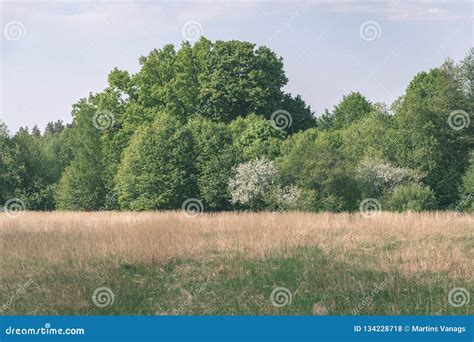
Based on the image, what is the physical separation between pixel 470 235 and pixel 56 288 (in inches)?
538

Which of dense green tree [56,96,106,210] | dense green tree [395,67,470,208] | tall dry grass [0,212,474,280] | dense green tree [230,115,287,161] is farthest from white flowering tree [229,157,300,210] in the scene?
dense green tree [56,96,106,210]

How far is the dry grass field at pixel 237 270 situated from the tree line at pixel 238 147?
55.1ft

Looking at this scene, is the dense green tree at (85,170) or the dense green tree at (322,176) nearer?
the dense green tree at (322,176)

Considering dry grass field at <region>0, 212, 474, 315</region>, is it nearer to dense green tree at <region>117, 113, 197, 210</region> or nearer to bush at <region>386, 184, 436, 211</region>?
bush at <region>386, 184, 436, 211</region>

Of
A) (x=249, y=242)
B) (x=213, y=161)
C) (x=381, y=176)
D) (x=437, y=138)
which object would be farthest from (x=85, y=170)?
(x=249, y=242)

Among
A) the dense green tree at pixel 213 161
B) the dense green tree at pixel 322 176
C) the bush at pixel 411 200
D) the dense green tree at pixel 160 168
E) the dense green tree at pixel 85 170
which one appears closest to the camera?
the dense green tree at pixel 322 176

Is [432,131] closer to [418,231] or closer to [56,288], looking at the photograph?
[418,231]

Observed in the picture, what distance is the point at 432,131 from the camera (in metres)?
50.3

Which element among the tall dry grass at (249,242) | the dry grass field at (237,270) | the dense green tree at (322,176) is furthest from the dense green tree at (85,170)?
the dry grass field at (237,270)

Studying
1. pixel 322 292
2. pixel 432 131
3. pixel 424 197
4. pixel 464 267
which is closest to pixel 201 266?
pixel 322 292

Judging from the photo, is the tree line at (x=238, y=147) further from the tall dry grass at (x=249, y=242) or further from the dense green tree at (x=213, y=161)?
the tall dry grass at (x=249, y=242)

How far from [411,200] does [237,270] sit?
25701mm

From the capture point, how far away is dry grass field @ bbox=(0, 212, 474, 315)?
46.1 feet

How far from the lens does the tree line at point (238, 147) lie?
3991 centimetres
